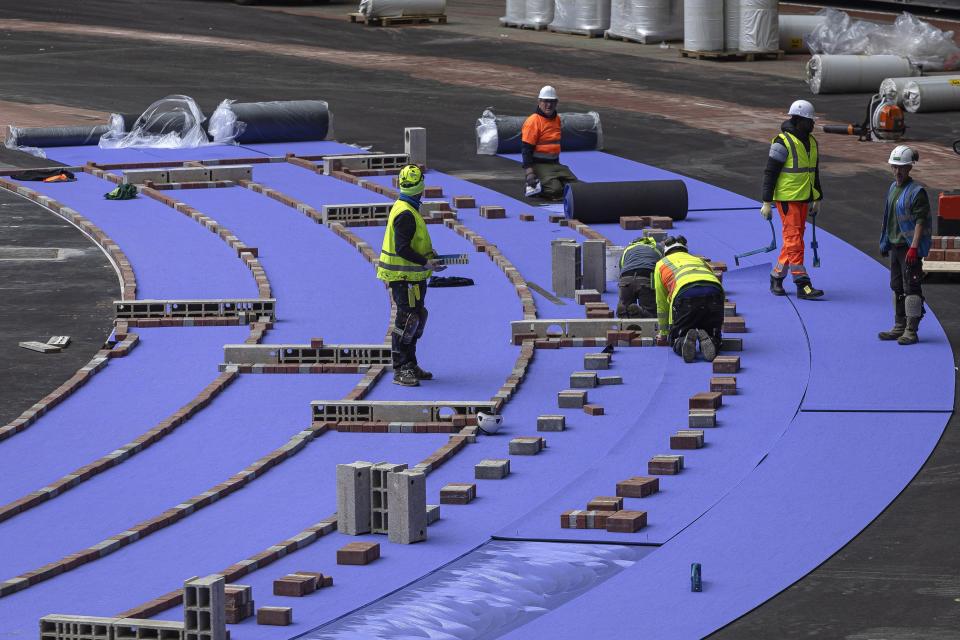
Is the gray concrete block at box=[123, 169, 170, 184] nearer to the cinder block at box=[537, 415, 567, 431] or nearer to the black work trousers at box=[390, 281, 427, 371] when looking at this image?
the black work trousers at box=[390, 281, 427, 371]

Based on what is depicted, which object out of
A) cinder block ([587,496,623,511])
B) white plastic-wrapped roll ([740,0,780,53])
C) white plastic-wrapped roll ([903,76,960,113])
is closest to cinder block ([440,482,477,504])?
cinder block ([587,496,623,511])

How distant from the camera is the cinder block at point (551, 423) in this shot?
1428cm

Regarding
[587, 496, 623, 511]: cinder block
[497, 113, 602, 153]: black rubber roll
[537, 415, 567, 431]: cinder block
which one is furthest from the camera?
[497, 113, 602, 153]: black rubber roll

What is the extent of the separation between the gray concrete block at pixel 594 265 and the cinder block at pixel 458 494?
653 centimetres

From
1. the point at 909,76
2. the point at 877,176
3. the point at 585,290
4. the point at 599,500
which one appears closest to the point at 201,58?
Result: the point at 909,76

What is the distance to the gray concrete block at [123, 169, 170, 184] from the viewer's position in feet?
84.0

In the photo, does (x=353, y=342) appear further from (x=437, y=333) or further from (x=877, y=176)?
(x=877, y=176)

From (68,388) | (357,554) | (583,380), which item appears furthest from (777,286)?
(357,554)

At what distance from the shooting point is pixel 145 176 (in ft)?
84.2

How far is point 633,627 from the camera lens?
10297 millimetres

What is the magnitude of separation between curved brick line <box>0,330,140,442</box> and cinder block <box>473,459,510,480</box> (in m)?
4.09

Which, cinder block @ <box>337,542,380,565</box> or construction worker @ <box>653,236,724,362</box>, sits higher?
construction worker @ <box>653,236,724,362</box>

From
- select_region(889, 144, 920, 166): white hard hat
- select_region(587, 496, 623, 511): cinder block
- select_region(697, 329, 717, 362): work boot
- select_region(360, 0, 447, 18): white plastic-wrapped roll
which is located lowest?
select_region(587, 496, 623, 511): cinder block

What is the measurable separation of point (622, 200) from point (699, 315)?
256 inches
